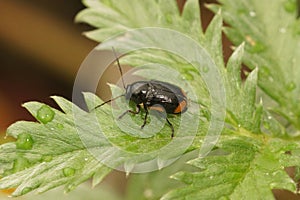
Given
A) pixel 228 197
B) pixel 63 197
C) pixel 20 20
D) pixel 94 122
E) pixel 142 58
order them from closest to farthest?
pixel 228 197, pixel 94 122, pixel 142 58, pixel 63 197, pixel 20 20

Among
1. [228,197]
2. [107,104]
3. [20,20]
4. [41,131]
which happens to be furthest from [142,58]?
[20,20]

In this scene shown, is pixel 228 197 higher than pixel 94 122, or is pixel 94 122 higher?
pixel 94 122

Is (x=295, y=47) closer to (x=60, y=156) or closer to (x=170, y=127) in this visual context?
(x=170, y=127)

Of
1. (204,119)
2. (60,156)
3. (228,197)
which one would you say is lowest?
(228,197)

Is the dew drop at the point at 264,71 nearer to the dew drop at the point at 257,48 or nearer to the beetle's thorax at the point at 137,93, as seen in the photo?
the dew drop at the point at 257,48

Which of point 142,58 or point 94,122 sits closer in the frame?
point 94,122

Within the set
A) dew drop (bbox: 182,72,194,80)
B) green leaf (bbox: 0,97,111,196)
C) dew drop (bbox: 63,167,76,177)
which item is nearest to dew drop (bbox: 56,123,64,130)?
green leaf (bbox: 0,97,111,196)

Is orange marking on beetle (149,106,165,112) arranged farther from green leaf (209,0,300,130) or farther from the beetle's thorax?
green leaf (209,0,300,130)
